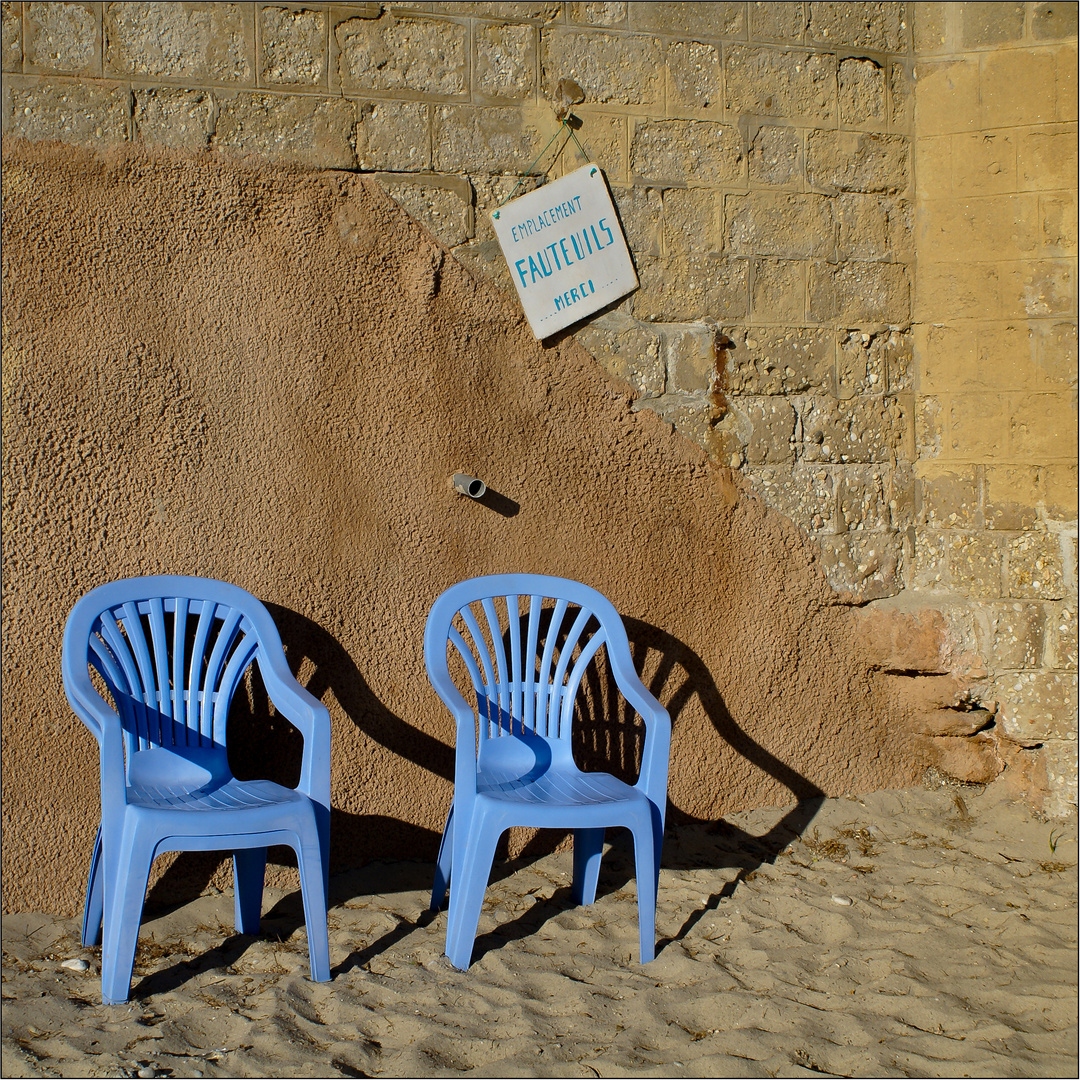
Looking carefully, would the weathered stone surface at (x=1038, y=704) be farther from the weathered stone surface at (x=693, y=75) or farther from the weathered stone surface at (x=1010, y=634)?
the weathered stone surface at (x=693, y=75)

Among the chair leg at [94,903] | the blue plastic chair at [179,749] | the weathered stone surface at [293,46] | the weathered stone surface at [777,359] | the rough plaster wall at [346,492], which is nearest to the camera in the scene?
the blue plastic chair at [179,749]

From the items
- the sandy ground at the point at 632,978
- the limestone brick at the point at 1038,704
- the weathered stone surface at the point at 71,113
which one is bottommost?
the sandy ground at the point at 632,978

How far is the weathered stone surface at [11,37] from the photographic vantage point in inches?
107

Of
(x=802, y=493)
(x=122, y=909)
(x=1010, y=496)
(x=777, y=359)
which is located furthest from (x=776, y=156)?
(x=122, y=909)

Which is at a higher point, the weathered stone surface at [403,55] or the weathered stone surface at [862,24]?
the weathered stone surface at [862,24]

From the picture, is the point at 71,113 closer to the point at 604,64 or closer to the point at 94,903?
the point at 604,64

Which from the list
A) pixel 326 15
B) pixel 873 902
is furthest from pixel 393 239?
pixel 873 902

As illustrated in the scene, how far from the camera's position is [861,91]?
10.9ft

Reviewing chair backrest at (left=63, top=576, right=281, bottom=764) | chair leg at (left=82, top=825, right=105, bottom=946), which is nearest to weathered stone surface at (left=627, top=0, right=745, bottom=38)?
chair backrest at (left=63, top=576, right=281, bottom=764)

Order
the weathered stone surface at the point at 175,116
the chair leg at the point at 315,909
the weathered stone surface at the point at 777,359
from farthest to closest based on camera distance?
the weathered stone surface at the point at 777,359
the weathered stone surface at the point at 175,116
the chair leg at the point at 315,909

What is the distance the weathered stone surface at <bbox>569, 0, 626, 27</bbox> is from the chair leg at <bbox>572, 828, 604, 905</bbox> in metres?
2.64

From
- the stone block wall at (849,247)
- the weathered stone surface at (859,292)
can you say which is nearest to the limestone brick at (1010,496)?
the stone block wall at (849,247)

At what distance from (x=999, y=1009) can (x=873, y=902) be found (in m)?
0.56

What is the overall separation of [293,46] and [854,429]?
2270 mm
